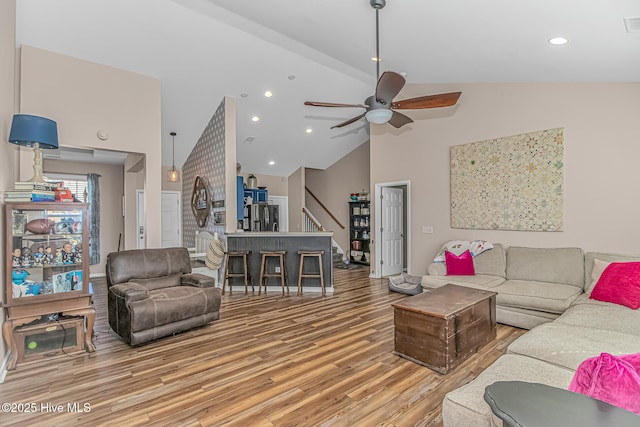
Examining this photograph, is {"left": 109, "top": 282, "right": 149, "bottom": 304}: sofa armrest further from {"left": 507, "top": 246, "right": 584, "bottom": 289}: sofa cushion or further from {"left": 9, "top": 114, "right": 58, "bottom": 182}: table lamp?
{"left": 507, "top": 246, "right": 584, "bottom": 289}: sofa cushion

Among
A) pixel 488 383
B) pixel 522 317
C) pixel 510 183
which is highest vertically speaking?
pixel 510 183

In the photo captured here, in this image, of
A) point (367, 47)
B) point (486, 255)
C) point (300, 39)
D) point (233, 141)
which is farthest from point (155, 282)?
point (486, 255)

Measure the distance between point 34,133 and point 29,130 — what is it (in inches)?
1.7

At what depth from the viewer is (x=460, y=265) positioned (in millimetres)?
4711

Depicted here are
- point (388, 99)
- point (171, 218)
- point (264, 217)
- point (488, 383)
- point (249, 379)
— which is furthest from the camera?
point (264, 217)

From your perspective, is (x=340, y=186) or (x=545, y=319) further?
(x=340, y=186)

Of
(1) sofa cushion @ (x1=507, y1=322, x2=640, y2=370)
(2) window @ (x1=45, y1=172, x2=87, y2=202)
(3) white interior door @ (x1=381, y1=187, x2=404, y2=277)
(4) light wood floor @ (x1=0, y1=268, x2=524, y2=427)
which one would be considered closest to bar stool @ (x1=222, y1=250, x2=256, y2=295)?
(4) light wood floor @ (x1=0, y1=268, x2=524, y2=427)

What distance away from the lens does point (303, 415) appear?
2180 millimetres

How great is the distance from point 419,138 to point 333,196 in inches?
162

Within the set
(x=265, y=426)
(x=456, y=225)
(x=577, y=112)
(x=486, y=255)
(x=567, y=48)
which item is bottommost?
(x=265, y=426)

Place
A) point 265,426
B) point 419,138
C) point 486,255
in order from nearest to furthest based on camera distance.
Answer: point 265,426 < point 486,255 < point 419,138

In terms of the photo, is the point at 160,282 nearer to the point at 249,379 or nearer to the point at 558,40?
the point at 249,379

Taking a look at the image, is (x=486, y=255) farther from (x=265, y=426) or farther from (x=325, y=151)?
(x=325, y=151)

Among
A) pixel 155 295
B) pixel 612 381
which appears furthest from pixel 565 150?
pixel 155 295
